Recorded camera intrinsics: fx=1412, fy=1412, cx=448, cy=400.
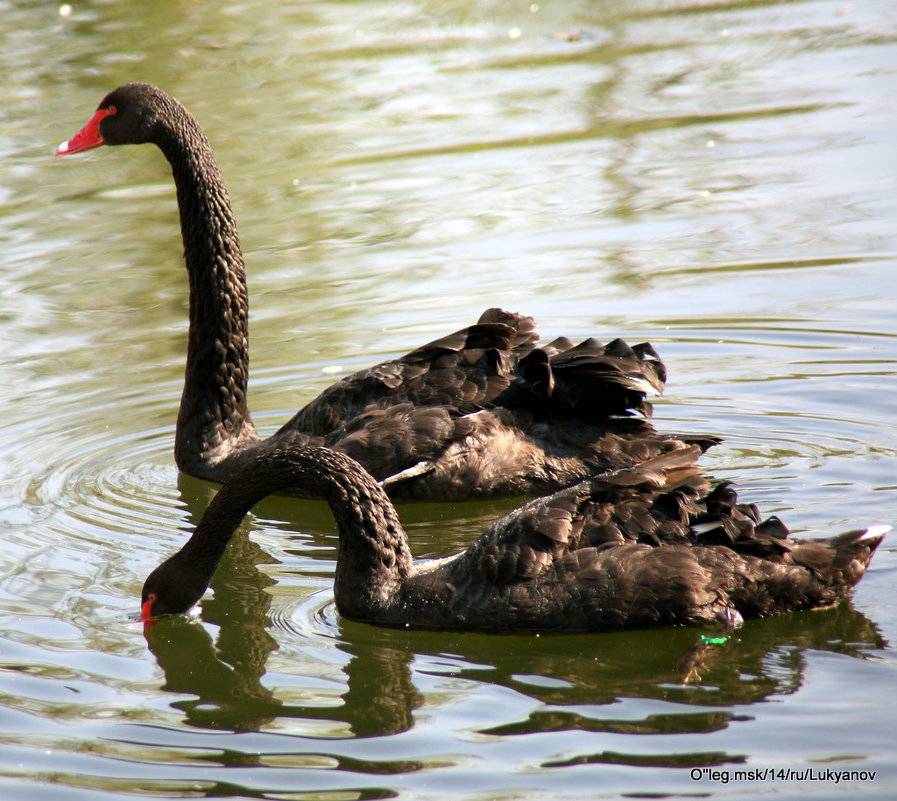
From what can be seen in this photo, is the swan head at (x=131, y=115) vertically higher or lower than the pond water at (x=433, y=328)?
higher

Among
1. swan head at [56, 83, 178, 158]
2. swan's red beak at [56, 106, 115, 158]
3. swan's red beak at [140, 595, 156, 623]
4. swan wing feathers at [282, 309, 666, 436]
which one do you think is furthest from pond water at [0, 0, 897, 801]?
swan head at [56, 83, 178, 158]

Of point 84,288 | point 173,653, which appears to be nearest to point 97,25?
point 84,288

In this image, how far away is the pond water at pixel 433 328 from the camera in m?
4.95

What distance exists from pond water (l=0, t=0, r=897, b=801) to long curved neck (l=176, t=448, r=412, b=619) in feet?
0.72

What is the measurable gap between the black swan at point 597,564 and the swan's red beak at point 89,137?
338cm

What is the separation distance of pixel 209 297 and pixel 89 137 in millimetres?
1236

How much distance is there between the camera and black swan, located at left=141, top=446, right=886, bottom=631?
559 centimetres

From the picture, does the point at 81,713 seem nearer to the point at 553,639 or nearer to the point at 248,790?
the point at 248,790

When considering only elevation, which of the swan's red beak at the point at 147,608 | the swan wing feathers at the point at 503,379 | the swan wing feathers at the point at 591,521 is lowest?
the swan's red beak at the point at 147,608

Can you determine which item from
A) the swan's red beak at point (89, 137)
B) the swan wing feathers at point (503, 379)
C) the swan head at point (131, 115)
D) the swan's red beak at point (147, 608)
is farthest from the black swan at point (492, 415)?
the swan's red beak at point (89, 137)

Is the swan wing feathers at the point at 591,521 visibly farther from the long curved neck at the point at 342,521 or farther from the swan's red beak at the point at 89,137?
the swan's red beak at the point at 89,137

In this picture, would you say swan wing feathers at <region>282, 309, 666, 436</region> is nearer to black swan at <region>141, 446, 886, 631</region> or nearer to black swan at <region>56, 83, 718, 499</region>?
black swan at <region>56, 83, 718, 499</region>

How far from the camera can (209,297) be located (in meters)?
8.34

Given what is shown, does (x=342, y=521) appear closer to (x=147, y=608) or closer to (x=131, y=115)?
(x=147, y=608)
